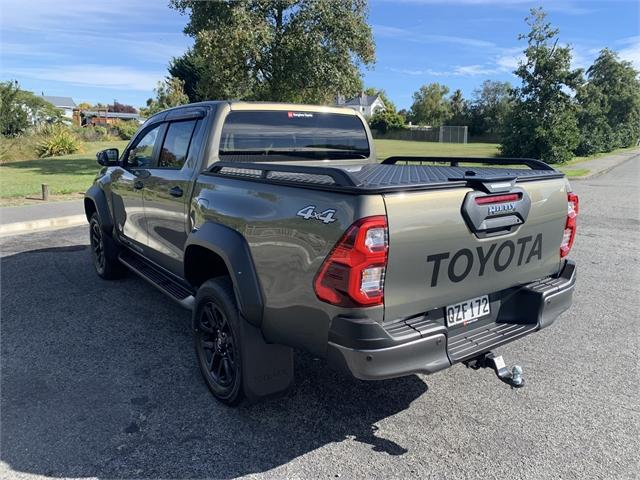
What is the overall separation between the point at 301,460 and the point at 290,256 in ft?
3.68

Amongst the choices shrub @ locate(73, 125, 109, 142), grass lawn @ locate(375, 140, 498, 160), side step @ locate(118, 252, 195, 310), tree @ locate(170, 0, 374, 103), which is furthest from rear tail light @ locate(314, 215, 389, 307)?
shrub @ locate(73, 125, 109, 142)

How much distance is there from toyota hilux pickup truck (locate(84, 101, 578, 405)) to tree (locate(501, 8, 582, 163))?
22.4 metres

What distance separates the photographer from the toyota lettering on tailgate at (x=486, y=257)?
254 centimetres

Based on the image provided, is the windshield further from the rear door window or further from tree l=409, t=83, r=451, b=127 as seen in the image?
tree l=409, t=83, r=451, b=127

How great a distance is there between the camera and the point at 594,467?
2588 mm

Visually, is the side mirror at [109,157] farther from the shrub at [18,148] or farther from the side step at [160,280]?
the shrub at [18,148]

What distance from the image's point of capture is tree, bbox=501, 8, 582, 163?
2283 cm

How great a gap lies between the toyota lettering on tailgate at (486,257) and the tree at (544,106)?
23202 millimetres

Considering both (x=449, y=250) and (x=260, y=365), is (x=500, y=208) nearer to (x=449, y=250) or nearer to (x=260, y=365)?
(x=449, y=250)

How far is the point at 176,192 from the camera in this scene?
3.80 metres

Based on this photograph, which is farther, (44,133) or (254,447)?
(44,133)

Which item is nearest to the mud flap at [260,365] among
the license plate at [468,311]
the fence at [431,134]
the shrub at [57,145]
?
the license plate at [468,311]

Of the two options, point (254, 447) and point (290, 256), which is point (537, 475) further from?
point (290, 256)

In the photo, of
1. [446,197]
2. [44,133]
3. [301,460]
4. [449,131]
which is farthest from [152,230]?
[449,131]
